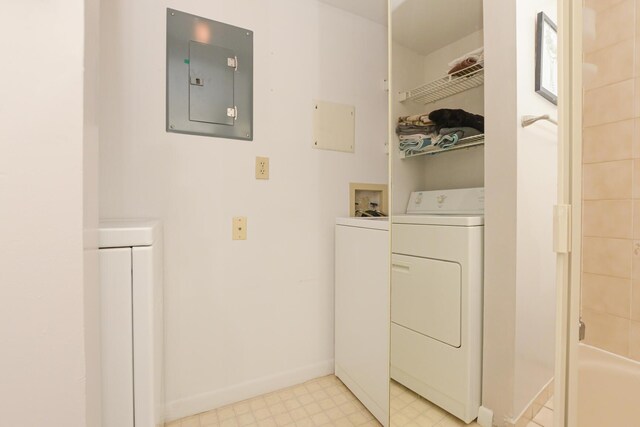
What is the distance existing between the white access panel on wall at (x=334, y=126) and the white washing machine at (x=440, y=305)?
72 cm

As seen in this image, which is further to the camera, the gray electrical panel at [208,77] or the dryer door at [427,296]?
the gray electrical panel at [208,77]

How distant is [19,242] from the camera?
471mm

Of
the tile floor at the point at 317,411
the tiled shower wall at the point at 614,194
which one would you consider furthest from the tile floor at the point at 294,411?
the tiled shower wall at the point at 614,194

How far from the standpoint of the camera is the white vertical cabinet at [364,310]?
48.7 inches

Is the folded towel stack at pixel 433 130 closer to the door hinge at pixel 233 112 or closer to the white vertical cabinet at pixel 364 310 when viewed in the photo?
the white vertical cabinet at pixel 364 310

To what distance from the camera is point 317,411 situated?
1.35 meters

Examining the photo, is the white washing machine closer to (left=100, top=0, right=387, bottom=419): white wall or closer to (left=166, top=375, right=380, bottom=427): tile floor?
(left=166, top=375, right=380, bottom=427): tile floor

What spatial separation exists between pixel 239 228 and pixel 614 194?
5.98ft

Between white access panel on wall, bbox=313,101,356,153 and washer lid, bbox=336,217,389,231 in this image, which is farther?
white access panel on wall, bbox=313,101,356,153

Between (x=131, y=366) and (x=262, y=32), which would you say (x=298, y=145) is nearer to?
(x=262, y=32)

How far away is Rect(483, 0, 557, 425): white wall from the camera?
113 cm

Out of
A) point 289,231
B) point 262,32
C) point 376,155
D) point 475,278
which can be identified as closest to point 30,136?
point 289,231

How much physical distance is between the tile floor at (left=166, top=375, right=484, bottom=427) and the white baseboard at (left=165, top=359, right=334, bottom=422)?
0.03 meters

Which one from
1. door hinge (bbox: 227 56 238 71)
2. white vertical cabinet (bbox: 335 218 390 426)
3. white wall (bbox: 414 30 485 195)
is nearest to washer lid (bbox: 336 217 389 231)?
white vertical cabinet (bbox: 335 218 390 426)
